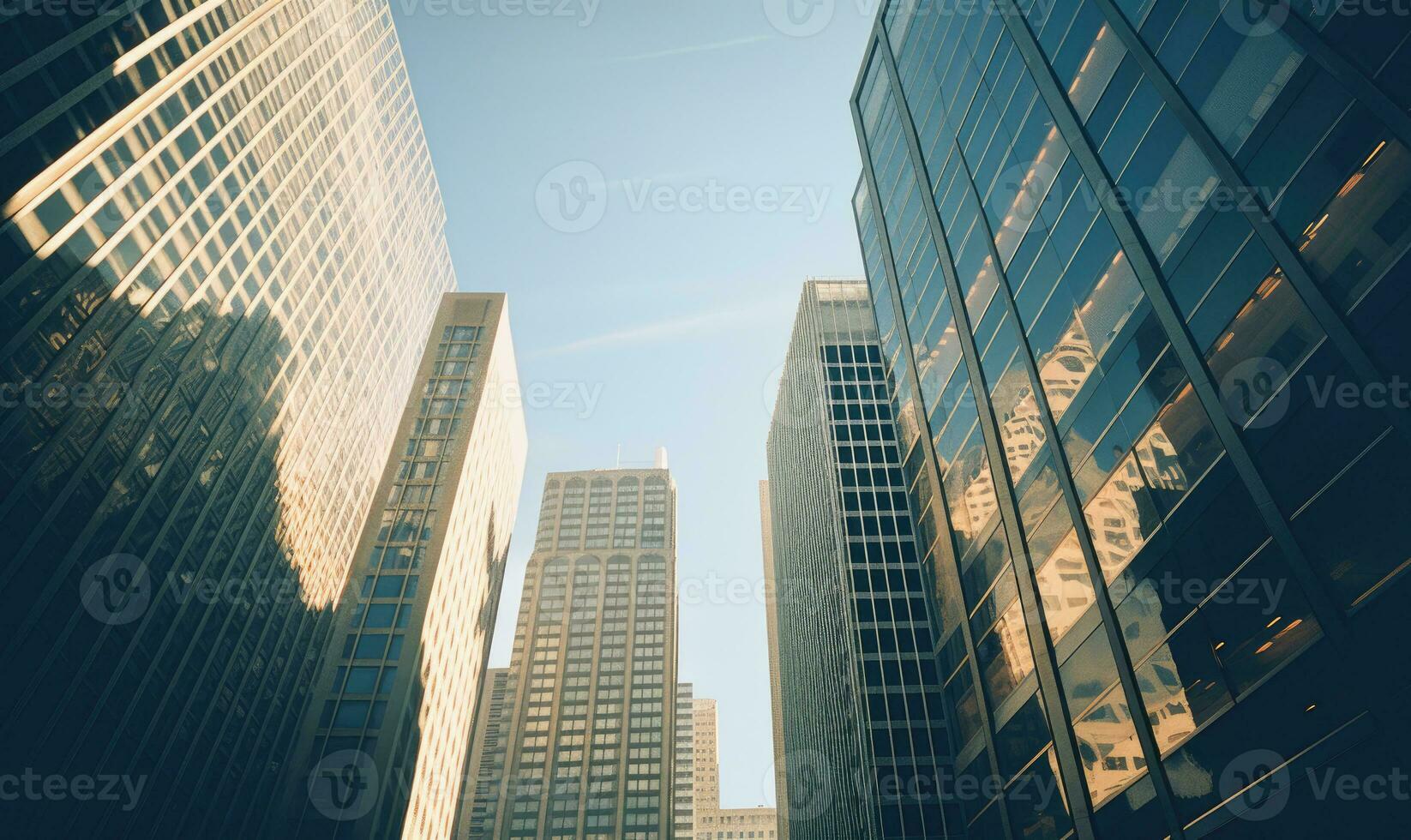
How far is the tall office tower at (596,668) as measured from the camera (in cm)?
11819

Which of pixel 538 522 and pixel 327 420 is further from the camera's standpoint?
pixel 538 522

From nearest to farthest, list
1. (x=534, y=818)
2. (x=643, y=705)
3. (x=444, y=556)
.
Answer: (x=444, y=556)
(x=534, y=818)
(x=643, y=705)

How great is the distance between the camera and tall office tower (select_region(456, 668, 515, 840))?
385 feet

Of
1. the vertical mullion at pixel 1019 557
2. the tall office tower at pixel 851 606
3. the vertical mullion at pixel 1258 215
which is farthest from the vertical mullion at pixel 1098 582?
the tall office tower at pixel 851 606

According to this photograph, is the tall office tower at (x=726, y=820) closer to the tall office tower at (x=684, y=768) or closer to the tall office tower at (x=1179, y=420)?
the tall office tower at (x=684, y=768)

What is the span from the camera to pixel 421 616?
60.2m

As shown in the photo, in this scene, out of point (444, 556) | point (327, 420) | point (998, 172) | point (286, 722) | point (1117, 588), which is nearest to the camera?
point (1117, 588)

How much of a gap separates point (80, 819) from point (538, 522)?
5149 inches

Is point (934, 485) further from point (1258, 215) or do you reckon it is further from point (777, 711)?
point (777, 711)

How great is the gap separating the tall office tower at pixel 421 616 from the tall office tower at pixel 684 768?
7596 cm

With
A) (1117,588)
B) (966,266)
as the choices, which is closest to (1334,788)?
(1117,588)

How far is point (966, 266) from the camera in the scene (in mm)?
28016

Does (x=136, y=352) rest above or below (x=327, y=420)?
below

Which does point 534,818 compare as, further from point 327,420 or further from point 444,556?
point 327,420
